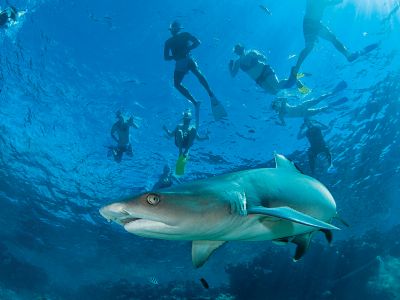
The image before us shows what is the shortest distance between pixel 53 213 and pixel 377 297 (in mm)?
23324

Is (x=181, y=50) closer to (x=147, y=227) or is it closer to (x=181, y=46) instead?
(x=181, y=46)

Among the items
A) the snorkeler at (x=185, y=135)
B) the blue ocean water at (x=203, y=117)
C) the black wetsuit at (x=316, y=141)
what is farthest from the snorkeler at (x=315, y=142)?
the snorkeler at (x=185, y=135)

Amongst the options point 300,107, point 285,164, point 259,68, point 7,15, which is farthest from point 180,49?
point 285,164

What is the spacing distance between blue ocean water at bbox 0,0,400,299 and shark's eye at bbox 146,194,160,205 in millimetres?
10605

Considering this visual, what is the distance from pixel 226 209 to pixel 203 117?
12.0 meters

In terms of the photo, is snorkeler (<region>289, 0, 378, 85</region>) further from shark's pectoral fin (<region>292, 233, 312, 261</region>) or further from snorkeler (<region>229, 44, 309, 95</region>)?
shark's pectoral fin (<region>292, 233, 312, 261</region>)

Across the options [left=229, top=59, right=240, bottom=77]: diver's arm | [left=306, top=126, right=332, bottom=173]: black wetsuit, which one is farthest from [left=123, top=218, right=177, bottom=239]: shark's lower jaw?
[left=306, top=126, right=332, bottom=173]: black wetsuit

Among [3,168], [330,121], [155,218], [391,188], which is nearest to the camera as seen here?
[155,218]

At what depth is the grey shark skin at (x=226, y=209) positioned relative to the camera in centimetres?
235

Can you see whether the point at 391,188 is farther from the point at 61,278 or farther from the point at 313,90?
the point at 61,278

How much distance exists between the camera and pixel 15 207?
88.0ft

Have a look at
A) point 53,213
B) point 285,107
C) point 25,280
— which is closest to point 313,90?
point 285,107

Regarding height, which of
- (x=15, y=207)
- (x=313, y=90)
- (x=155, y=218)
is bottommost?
(x=155, y=218)

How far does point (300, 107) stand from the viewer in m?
14.1
